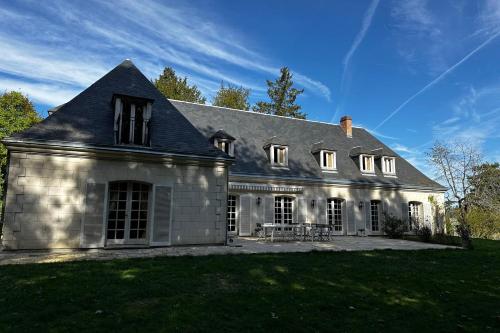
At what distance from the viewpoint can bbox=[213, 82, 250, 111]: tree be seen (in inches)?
1355

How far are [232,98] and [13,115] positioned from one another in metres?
20.5

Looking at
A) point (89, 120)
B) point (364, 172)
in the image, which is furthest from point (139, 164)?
point (364, 172)

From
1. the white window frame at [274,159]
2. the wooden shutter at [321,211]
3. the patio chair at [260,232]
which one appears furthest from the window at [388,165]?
the patio chair at [260,232]

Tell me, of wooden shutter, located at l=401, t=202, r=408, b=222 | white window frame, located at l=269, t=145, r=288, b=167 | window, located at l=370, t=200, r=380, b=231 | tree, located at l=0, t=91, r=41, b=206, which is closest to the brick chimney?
window, located at l=370, t=200, r=380, b=231

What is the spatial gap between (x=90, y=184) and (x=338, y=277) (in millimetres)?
7984

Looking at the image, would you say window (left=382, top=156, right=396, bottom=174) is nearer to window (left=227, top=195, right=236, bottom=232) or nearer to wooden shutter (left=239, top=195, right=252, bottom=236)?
wooden shutter (left=239, top=195, right=252, bottom=236)

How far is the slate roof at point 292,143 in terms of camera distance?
18.6 metres

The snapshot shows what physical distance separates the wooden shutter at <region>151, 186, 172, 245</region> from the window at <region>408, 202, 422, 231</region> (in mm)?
16423

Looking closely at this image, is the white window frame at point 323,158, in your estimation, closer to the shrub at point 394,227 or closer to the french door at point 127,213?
Result: the shrub at point 394,227

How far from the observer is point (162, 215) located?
11.5m

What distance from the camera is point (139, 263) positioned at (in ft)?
26.3

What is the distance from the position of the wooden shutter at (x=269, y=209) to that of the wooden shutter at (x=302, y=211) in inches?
64.2

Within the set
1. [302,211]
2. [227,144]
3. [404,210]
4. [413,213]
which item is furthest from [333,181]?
[413,213]

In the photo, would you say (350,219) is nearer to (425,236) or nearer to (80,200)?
(425,236)
